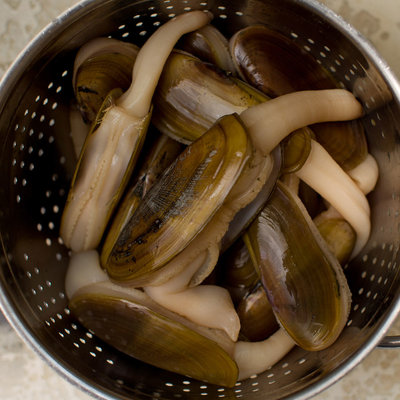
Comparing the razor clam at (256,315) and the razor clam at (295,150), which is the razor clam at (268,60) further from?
the razor clam at (256,315)

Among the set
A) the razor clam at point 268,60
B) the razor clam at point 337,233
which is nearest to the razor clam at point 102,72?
the razor clam at point 268,60

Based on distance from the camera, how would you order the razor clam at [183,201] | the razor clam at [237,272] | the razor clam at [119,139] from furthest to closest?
the razor clam at [237,272], the razor clam at [119,139], the razor clam at [183,201]

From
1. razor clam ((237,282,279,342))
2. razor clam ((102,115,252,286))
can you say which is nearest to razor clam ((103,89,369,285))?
razor clam ((102,115,252,286))

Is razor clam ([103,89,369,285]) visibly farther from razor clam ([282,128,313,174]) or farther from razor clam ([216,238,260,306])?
razor clam ([216,238,260,306])

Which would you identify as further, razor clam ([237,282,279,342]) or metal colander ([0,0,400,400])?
razor clam ([237,282,279,342])

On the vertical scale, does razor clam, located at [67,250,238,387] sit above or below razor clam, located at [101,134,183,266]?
below
